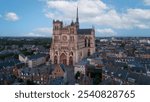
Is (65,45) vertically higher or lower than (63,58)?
higher

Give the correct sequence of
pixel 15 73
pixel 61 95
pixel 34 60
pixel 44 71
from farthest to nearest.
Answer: pixel 34 60
pixel 15 73
pixel 44 71
pixel 61 95

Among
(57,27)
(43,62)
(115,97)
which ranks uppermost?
(57,27)

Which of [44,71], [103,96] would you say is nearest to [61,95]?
[103,96]

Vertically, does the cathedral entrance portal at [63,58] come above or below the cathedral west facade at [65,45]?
below

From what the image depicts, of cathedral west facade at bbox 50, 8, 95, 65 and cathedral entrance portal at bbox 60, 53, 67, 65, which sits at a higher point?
A: cathedral west facade at bbox 50, 8, 95, 65

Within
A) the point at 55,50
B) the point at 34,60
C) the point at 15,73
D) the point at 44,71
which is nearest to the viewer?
the point at 44,71

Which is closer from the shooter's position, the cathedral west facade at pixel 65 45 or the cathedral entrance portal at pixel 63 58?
the cathedral west facade at pixel 65 45

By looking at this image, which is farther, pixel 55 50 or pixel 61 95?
pixel 55 50

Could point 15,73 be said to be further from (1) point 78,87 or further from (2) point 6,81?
(1) point 78,87

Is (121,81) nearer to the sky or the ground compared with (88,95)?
nearer to the ground

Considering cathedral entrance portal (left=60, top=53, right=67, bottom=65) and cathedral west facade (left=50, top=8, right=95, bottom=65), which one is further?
cathedral entrance portal (left=60, top=53, right=67, bottom=65)
